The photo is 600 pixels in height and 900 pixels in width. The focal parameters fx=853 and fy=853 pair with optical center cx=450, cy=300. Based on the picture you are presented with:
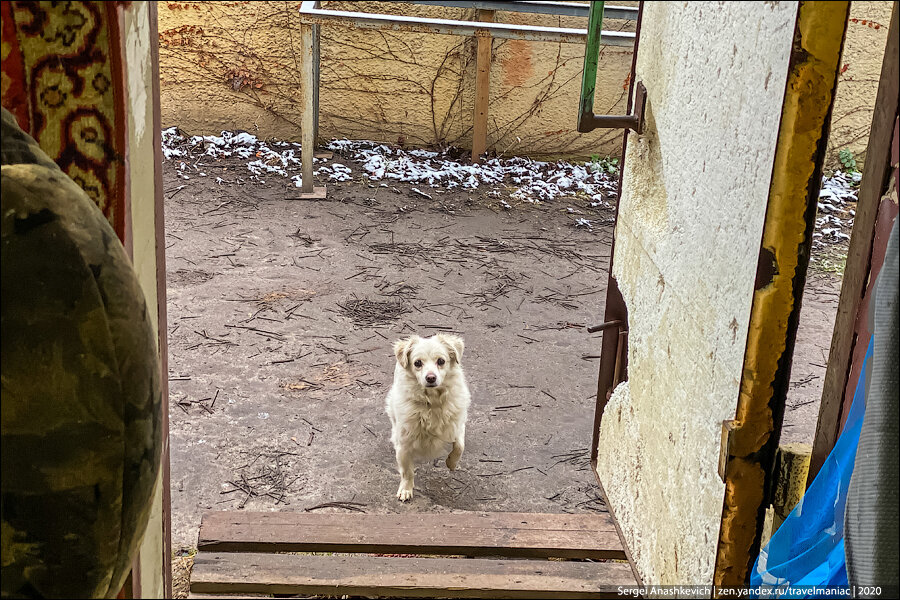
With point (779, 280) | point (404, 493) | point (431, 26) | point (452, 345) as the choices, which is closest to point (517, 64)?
point (431, 26)

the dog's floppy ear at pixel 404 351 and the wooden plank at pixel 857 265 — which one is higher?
the wooden plank at pixel 857 265

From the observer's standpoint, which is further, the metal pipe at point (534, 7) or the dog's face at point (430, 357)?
the metal pipe at point (534, 7)

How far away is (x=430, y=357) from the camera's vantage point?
159 inches

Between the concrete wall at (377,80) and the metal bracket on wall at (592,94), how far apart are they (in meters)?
6.42

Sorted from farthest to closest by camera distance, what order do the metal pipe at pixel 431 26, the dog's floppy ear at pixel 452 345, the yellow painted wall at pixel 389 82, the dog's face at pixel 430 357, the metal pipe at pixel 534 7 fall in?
the yellow painted wall at pixel 389 82
the metal pipe at pixel 534 7
the metal pipe at pixel 431 26
the dog's floppy ear at pixel 452 345
the dog's face at pixel 430 357

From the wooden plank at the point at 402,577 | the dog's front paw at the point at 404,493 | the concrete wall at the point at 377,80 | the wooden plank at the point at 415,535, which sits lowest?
the dog's front paw at the point at 404,493

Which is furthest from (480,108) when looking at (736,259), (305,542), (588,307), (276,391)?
(736,259)

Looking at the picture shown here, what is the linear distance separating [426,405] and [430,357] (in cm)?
24

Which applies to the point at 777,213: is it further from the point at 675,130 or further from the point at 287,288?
the point at 287,288

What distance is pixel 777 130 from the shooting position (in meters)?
1.54

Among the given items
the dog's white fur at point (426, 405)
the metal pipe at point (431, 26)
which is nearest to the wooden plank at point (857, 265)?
the dog's white fur at point (426, 405)

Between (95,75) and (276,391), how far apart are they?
3.09 m

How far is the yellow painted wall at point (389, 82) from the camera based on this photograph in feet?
28.0

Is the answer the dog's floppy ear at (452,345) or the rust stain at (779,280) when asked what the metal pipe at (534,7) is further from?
the rust stain at (779,280)
